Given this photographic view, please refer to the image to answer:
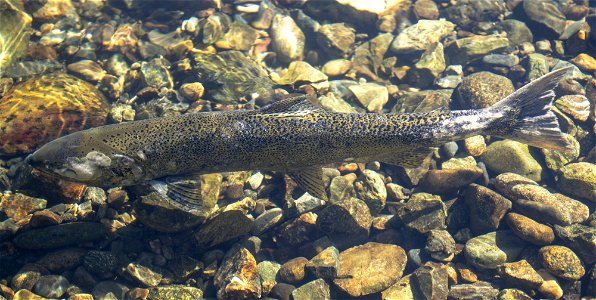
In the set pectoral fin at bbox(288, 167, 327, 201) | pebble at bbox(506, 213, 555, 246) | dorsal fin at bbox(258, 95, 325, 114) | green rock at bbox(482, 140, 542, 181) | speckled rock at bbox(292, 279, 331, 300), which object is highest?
dorsal fin at bbox(258, 95, 325, 114)

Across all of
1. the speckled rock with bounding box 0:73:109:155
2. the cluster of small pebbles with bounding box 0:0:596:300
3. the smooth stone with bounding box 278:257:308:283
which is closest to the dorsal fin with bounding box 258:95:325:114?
the cluster of small pebbles with bounding box 0:0:596:300

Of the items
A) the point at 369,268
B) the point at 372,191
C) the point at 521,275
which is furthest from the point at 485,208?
the point at 369,268

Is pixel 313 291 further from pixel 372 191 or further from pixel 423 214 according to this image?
pixel 423 214

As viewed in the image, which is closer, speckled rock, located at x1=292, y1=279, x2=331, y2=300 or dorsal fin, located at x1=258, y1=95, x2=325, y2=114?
dorsal fin, located at x1=258, y1=95, x2=325, y2=114

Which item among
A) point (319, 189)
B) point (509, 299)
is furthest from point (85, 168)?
point (509, 299)

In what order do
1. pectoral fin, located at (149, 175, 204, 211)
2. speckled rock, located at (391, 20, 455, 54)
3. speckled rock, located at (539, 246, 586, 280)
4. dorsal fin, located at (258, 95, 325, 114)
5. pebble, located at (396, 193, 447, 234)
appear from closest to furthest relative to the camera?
pectoral fin, located at (149, 175, 204, 211)
dorsal fin, located at (258, 95, 325, 114)
speckled rock, located at (539, 246, 586, 280)
pebble, located at (396, 193, 447, 234)
speckled rock, located at (391, 20, 455, 54)

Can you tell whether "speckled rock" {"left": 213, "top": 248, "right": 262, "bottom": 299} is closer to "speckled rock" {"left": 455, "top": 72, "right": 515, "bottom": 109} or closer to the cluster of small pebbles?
the cluster of small pebbles
